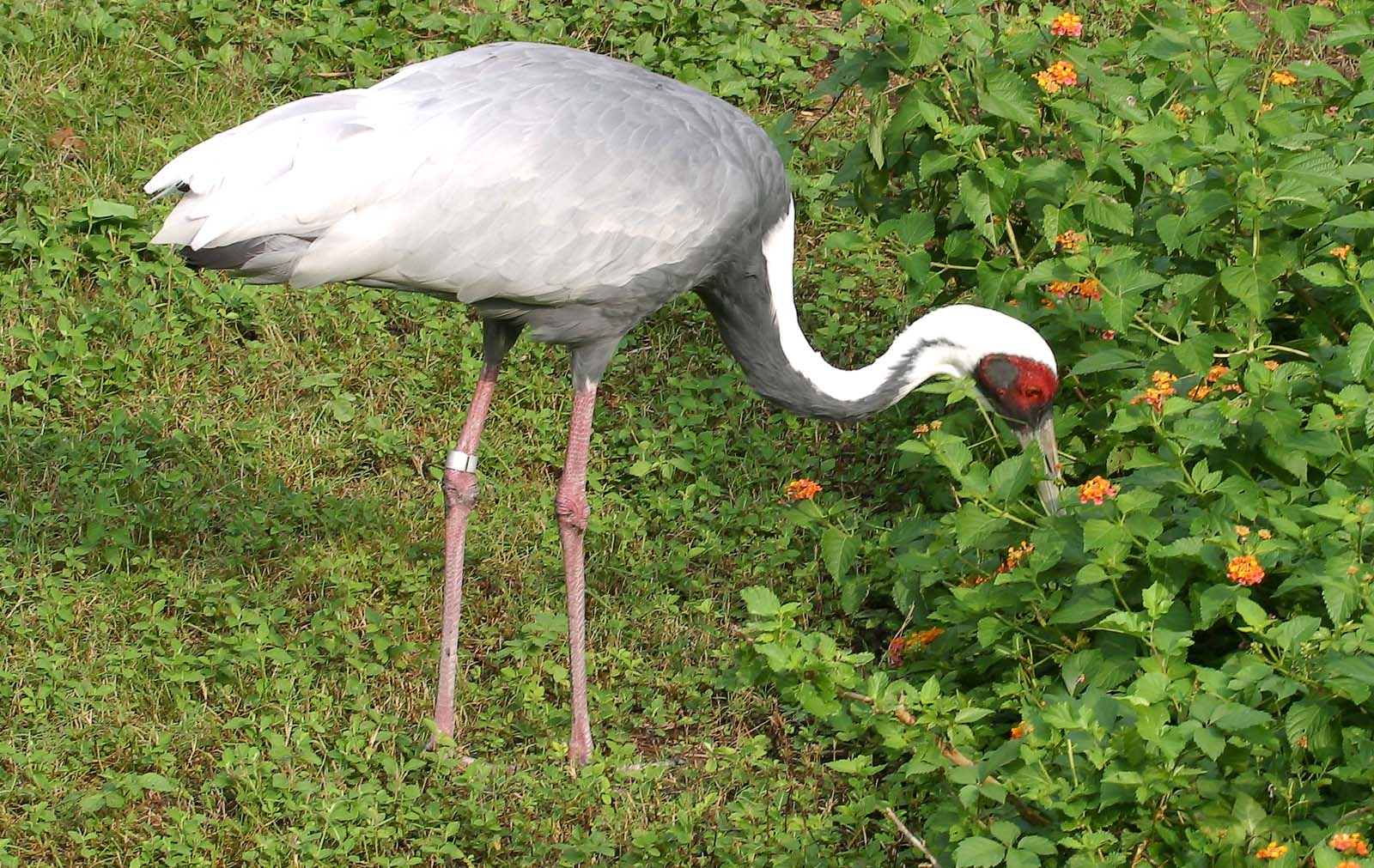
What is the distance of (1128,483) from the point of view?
394 centimetres

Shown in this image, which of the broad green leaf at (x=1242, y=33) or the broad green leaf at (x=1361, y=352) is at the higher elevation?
the broad green leaf at (x=1242, y=33)

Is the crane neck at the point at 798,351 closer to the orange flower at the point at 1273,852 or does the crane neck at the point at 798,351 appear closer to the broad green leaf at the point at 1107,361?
the broad green leaf at the point at 1107,361

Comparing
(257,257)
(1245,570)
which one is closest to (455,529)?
(257,257)

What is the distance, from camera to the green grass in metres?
4.34

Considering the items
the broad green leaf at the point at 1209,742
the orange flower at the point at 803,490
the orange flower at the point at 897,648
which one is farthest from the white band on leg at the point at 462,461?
the broad green leaf at the point at 1209,742

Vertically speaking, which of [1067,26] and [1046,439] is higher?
[1067,26]

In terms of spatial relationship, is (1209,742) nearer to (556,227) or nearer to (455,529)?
(556,227)

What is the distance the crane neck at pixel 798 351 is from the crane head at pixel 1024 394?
0.31 ft

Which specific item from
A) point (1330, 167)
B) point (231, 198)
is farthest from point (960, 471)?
point (231, 198)

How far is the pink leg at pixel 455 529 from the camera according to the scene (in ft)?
15.2

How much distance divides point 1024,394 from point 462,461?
158cm

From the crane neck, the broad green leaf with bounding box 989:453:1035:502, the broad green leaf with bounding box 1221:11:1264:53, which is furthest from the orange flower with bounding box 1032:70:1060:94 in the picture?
the broad green leaf with bounding box 989:453:1035:502

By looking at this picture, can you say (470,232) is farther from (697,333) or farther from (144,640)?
(697,333)

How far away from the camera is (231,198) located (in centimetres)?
407
